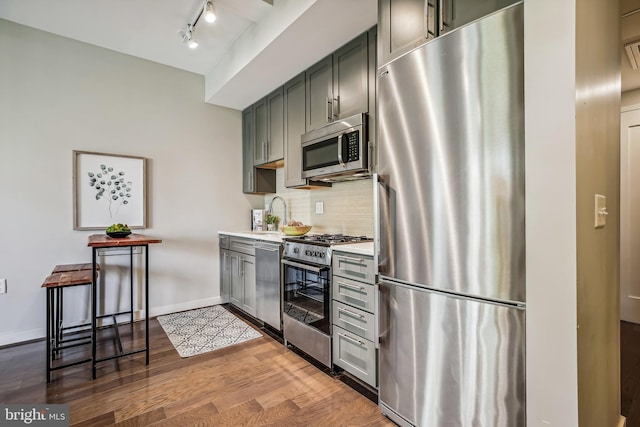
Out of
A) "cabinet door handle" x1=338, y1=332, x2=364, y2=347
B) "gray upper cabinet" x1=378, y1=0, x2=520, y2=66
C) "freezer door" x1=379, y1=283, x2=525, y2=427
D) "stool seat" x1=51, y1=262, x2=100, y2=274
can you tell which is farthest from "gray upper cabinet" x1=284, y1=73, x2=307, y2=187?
"stool seat" x1=51, y1=262, x2=100, y2=274

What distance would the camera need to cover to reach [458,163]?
1.38 meters

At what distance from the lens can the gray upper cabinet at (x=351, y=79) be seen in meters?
2.28

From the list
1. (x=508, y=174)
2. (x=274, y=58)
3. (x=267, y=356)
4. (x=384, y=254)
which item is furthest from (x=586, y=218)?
(x=274, y=58)

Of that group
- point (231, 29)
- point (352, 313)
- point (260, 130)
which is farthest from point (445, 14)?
point (260, 130)

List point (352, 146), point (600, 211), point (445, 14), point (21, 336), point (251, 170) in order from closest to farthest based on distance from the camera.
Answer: point (600, 211) → point (445, 14) → point (352, 146) → point (21, 336) → point (251, 170)

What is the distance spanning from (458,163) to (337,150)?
1.22 meters

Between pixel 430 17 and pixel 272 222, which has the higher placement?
pixel 430 17

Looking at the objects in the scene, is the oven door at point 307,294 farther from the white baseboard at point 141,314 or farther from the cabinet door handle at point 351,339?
the white baseboard at point 141,314

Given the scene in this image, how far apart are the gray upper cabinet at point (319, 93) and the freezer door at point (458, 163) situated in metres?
0.96

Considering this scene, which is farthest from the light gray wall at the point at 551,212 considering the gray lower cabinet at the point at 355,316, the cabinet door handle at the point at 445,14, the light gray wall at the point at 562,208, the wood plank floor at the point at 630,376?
the wood plank floor at the point at 630,376

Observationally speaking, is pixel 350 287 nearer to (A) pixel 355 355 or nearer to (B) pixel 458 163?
(A) pixel 355 355

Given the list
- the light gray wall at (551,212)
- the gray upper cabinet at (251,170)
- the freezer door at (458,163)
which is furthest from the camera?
the gray upper cabinet at (251,170)

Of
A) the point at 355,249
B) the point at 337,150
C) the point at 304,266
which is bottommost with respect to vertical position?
the point at 304,266

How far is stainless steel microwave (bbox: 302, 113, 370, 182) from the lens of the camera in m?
2.28
